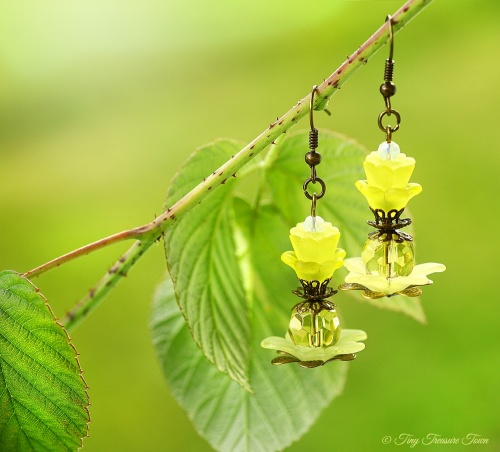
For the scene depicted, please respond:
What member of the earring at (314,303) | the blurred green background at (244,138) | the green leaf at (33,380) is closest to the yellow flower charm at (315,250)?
the earring at (314,303)

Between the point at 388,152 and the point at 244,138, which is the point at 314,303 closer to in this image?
the point at 388,152

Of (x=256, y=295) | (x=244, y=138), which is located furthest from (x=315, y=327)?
(x=244, y=138)

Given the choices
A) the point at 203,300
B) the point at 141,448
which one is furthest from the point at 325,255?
the point at 141,448

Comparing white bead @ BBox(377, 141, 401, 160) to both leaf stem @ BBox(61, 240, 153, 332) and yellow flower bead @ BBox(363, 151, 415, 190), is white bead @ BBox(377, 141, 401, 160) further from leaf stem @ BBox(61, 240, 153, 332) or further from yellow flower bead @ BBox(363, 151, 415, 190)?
leaf stem @ BBox(61, 240, 153, 332)

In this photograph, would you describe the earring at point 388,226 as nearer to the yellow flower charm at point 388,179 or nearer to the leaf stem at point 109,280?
the yellow flower charm at point 388,179

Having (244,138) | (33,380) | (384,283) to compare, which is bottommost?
(33,380)

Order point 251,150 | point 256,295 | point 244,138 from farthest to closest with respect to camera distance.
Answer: point 244,138 → point 256,295 → point 251,150

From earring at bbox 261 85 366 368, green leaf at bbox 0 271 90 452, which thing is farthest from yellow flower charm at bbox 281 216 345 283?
green leaf at bbox 0 271 90 452
